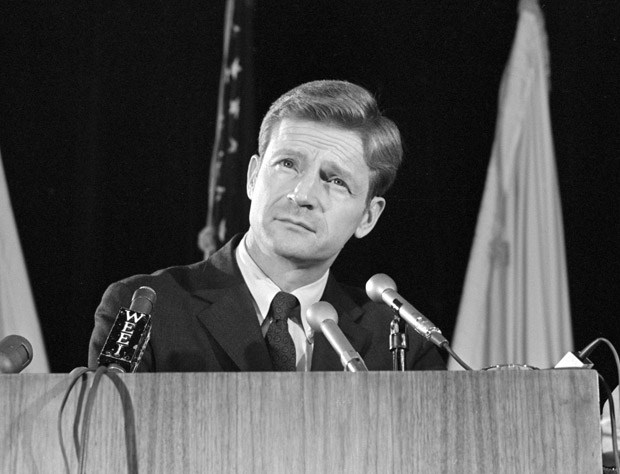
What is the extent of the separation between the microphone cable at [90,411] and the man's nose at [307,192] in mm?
1125

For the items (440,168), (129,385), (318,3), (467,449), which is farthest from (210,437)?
(318,3)

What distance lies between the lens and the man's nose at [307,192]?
2.24 metres

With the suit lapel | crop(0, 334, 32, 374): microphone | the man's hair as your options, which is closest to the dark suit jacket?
the suit lapel

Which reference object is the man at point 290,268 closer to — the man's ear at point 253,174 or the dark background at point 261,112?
the man's ear at point 253,174

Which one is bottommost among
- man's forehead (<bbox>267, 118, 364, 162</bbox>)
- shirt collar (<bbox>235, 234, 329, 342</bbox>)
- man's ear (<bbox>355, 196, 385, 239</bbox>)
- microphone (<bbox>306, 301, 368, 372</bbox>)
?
shirt collar (<bbox>235, 234, 329, 342</bbox>)

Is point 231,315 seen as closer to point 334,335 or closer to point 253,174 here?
point 253,174

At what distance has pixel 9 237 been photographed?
289 cm

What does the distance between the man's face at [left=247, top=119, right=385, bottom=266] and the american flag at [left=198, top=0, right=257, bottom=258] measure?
1.86 feet

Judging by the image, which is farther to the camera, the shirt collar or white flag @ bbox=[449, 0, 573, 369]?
white flag @ bbox=[449, 0, 573, 369]

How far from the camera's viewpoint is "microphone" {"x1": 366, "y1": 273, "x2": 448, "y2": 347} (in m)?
1.42

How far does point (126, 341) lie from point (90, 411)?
0.44 feet

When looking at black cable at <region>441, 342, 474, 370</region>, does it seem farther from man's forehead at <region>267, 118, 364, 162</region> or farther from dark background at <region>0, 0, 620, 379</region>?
dark background at <region>0, 0, 620, 379</region>

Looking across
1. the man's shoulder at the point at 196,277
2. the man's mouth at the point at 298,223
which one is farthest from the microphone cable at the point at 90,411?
the man's mouth at the point at 298,223

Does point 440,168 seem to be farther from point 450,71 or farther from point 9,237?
point 9,237
